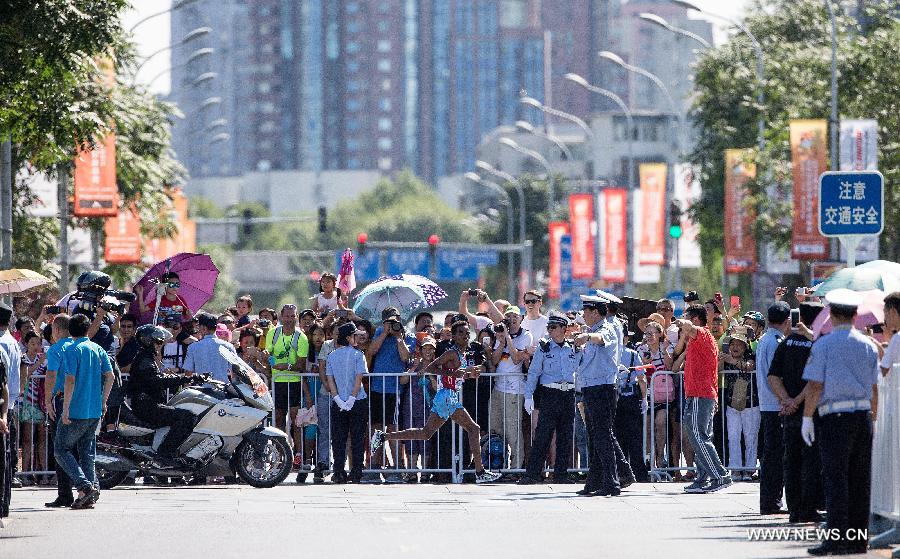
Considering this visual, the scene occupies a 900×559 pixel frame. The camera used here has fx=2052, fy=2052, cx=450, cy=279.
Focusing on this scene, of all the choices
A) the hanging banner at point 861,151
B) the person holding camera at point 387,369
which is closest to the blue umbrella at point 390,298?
the person holding camera at point 387,369

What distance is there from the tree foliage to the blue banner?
27.8m

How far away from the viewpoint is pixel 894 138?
139 ft

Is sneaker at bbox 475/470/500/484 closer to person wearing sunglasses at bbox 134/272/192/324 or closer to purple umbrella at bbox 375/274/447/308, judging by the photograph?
purple umbrella at bbox 375/274/447/308

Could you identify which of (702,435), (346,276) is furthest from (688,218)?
(702,435)

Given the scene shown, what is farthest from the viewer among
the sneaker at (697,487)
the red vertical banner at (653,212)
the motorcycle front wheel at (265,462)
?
the red vertical banner at (653,212)

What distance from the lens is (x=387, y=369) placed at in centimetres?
2142

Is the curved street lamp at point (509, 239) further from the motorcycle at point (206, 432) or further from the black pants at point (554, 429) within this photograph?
the motorcycle at point (206, 432)

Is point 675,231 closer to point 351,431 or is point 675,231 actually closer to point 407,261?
point 351,431

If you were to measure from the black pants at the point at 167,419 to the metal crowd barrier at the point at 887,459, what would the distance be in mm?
7398

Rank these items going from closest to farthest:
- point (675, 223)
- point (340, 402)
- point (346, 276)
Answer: point (340, 402) → point (346, 276) → point (675, 223)

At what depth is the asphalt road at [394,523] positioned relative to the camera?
14.0 metres

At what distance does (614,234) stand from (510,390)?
40323mm

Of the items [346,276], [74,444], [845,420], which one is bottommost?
[74,444]

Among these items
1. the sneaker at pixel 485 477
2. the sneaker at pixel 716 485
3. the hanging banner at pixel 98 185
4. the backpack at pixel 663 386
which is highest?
the hanging banner at pixel 98 185
